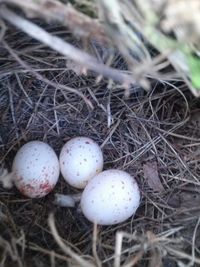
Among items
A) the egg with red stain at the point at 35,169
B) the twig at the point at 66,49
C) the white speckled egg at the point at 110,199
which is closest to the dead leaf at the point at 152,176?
the white speckled egg at the point at 110,199

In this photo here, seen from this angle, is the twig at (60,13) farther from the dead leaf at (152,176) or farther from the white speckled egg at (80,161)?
the dead leaf at (152,176)

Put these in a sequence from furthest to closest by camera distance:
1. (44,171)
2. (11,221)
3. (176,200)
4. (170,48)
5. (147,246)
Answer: (176,200) → (44,171) → (11,221) → (147,246) → (170,48)

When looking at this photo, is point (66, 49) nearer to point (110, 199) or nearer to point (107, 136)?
point (110, 199)

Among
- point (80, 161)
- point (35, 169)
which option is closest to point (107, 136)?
point (80, 161)

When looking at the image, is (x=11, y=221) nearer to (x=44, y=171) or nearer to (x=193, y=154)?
(x=44, y=171)

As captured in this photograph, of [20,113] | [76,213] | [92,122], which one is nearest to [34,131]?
[20,113]

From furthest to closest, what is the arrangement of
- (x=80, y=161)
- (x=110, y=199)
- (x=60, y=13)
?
(x=80, y=161) < (x=110, y=199) < (x=60, y=13)
